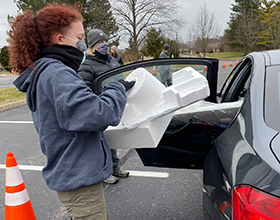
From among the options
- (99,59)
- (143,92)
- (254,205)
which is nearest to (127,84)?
(143,92)

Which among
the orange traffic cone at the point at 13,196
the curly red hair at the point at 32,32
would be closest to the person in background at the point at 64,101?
the curly red hair at the point at 32,32

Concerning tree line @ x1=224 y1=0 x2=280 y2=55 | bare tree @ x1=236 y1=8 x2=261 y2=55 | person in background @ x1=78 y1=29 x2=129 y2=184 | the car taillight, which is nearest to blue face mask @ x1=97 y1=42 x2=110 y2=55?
person in background @ x1=78 y1=29 x2=129 y2=184

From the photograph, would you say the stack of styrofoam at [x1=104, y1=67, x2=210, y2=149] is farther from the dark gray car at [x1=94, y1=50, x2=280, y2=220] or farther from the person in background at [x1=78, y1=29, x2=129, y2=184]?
the person in background at [x1=78, y1=29, x2=129, y2=184]

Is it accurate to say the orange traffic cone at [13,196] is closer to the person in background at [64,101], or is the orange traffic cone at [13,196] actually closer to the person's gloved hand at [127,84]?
the person in background at [64,101]

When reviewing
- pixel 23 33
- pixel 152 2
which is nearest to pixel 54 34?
pixel 23 33

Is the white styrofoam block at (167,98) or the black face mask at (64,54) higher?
the black face mask at (64,54)

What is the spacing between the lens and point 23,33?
1.20 meters

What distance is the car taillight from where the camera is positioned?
0.91 meters

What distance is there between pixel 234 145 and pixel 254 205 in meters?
0.41

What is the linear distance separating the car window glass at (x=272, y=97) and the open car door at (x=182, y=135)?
65cm

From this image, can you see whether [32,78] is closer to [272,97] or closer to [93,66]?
[272,97]

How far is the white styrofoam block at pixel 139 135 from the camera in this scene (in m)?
1.62

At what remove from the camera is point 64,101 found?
110 centimetres

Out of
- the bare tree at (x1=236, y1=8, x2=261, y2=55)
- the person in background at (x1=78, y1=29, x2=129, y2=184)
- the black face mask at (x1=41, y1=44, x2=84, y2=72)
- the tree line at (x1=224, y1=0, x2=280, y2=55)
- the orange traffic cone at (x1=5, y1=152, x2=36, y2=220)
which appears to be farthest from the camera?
the bare tree at (x1=236, y1=8, x2=261, y2=55)
